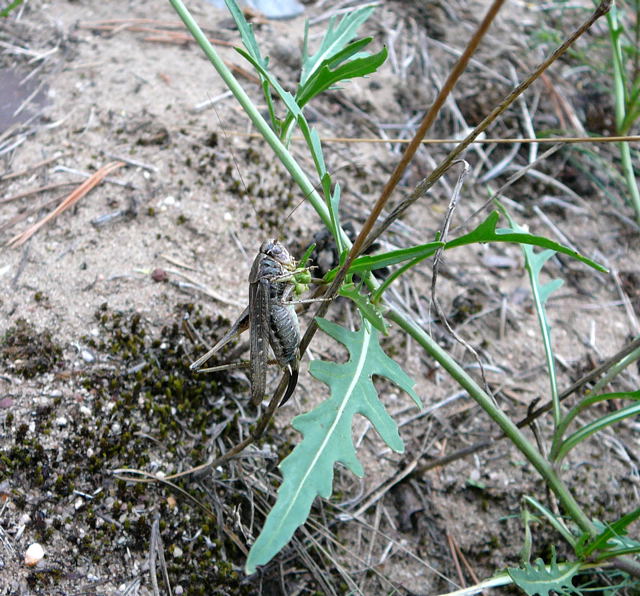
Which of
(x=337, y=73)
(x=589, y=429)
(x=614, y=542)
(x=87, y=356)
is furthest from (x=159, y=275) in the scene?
(x=614, y=542)

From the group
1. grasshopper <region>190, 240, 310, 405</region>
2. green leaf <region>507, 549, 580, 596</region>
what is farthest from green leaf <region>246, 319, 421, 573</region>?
green leaf <region>507, 549, 580, 596</region>

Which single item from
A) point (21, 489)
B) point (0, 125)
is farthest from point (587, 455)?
point (0, 125)

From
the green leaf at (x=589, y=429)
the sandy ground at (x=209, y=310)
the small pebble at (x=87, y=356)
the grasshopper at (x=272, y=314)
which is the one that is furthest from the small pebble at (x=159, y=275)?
the green leaf at (x=589, y=429)

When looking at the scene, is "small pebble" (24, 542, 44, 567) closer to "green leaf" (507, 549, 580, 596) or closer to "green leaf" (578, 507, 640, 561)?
"green leaf" (507, 549, 580, 596)

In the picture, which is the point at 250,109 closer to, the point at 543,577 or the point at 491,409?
the point at 491,409

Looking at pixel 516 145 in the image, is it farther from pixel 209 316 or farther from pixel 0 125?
pixel 0 125

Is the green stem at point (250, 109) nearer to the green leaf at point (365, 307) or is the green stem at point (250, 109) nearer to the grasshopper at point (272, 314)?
the grasshopper at point (272, 314)
